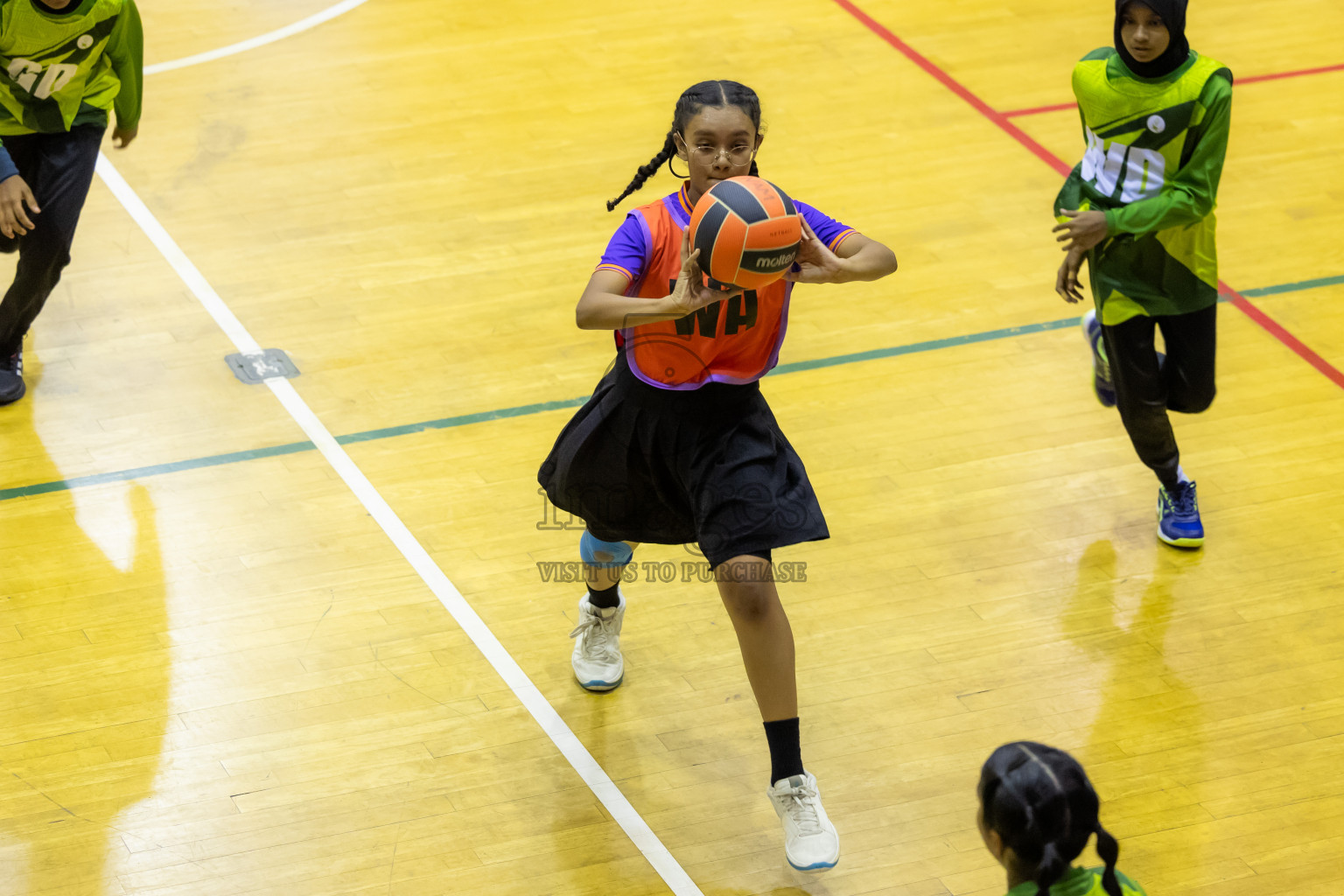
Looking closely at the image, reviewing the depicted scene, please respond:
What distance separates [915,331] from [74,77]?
9.61ft

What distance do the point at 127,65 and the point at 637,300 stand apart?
270 cm

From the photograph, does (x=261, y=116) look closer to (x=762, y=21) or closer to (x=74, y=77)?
(x=74, y=77)

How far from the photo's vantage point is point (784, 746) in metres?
3.24

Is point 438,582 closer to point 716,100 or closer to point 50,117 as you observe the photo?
point 716,100

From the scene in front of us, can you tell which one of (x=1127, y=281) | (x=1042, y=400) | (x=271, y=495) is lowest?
(x=1042, y=400)

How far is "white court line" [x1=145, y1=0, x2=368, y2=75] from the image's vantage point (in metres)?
7.17

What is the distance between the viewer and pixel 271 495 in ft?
14.8

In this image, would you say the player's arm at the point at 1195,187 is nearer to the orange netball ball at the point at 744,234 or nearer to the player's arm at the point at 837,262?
the player's arm at the point at 837,262

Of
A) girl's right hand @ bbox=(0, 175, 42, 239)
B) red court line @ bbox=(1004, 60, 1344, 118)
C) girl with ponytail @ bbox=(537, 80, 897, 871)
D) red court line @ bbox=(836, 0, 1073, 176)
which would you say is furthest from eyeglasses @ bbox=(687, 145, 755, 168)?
red court line @ bbox=(1004, 60, 1344, 118)

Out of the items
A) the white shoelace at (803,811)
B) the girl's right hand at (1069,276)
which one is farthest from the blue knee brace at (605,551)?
the girl's right hand at (1069,276)

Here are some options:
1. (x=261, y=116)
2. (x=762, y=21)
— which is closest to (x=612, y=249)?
(x=261, y=116)

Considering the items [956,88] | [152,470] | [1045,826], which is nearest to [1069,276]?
[1045,826]

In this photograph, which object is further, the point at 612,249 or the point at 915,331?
the point at 915,331

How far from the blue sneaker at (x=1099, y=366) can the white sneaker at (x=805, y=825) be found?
5.93ft
